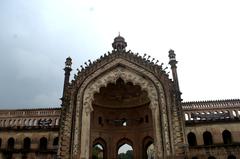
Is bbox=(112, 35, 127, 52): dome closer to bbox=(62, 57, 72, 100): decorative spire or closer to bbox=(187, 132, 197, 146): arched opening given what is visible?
bbox=(62, 57, 72, 100): decorative spire

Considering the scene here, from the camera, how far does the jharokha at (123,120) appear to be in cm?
2339

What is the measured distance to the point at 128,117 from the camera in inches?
1200

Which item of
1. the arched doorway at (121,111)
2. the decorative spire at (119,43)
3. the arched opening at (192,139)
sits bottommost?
the arched opening at (192,139)

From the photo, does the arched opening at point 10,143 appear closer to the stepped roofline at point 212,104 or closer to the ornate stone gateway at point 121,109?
the ornate stone gateway at point 121,109

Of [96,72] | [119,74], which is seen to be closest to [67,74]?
[96,72]

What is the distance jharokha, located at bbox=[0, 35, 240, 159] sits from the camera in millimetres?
23391

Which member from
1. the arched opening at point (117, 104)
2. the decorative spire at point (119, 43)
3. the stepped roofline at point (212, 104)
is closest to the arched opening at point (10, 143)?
the arched opening at point (117, 104)

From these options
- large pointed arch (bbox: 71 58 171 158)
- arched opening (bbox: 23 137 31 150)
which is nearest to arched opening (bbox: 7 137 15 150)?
arched opening (bbox: 23 137 31 150)

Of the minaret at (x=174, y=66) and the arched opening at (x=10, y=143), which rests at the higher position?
the minaret at (x=174, y=66)

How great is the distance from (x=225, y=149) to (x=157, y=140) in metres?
8.68

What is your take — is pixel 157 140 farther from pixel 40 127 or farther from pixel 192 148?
pixel 40 127

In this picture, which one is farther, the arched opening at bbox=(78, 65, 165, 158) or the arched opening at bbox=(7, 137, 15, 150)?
the arched opening at bbox=(7, 137, 15, 150)

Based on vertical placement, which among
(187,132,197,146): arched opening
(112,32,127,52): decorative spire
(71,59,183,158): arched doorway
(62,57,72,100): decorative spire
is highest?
(112,32,127,52): decorative spire

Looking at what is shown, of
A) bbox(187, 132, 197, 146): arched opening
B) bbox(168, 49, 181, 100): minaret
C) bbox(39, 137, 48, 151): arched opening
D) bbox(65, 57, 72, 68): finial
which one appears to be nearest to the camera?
bbox(168, 49, 181, 100): minaret
